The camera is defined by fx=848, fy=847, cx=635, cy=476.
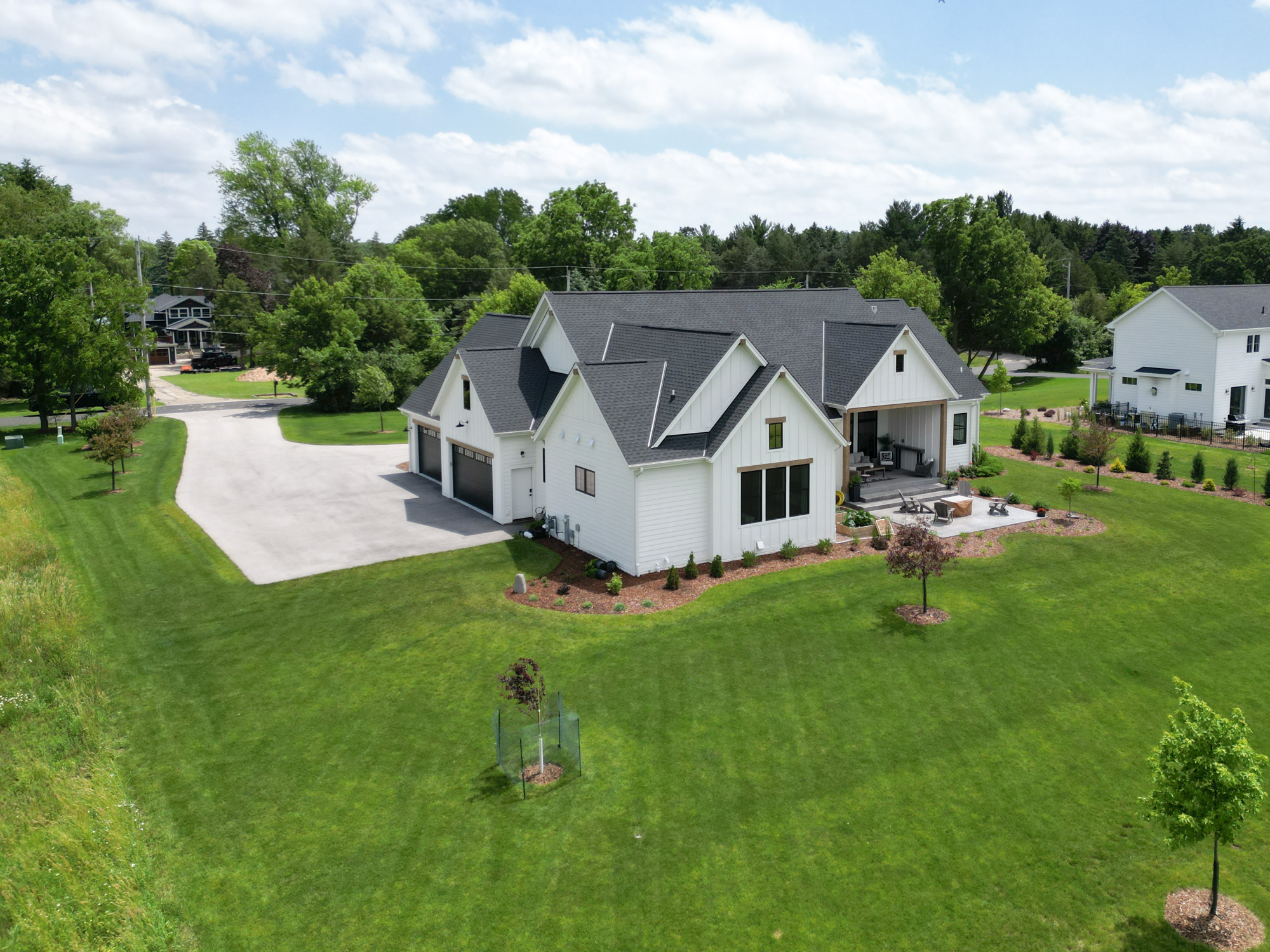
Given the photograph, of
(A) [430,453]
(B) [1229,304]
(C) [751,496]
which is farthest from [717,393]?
(B) [1229,304]

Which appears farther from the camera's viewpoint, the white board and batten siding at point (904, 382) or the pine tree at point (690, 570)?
the white board and batten siding at point (904, 382)

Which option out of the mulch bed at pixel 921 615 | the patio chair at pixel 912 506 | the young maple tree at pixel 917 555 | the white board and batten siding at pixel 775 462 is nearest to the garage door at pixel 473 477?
the white board and batten siding at pixel 775 462

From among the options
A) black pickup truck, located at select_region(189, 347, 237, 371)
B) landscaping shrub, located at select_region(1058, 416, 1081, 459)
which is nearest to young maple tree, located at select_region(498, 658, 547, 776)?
landscaping shrub, located at select_region(1058, 416, 1081, 459)

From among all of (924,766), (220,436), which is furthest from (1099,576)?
(220,436)

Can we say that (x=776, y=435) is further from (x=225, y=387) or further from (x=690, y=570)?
(x=225, y=387)

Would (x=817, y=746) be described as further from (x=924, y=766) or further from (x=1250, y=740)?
(x=1250, y=740)

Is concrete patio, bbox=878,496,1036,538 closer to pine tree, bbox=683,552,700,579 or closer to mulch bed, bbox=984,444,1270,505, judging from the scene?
mulch bed, bbox=984,444,1270,505

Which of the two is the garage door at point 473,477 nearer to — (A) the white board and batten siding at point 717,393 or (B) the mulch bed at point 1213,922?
(A) the white board and batten siding at point 717,393
